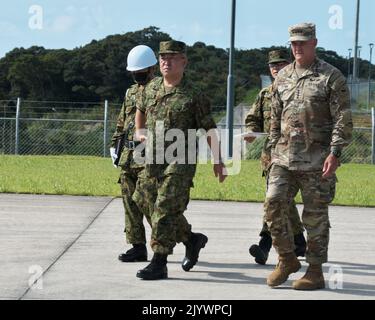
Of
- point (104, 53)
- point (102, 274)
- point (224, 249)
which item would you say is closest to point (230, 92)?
point (224, 249)

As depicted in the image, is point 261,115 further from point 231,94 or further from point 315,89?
point 231,94

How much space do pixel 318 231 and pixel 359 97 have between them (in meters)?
38.1

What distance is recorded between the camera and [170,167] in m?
6.99

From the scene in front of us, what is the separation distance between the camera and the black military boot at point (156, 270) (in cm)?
687

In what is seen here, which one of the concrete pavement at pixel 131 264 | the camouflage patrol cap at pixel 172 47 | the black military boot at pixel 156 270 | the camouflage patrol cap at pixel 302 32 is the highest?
the camouflage patrol cap at pixel 302 32

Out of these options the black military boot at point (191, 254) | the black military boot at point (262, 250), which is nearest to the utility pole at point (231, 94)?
the black military boot at point (262, 250)

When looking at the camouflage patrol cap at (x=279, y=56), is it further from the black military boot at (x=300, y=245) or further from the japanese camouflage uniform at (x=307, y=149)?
the black military boot at (x=300, y=245)

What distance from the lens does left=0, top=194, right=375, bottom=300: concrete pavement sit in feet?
21.1

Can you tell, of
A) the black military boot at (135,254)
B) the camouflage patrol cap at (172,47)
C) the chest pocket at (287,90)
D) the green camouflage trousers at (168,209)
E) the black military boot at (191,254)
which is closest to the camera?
the chest pocket at (287,90)

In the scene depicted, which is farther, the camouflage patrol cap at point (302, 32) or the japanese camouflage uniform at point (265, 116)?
the japanese camouflage uniform at point (265, 116)

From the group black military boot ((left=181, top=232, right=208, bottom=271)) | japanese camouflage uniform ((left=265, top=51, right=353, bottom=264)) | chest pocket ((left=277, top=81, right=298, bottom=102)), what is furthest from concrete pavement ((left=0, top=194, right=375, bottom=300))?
chest pocket ((left=277, top=81, right=298, bottom=102))

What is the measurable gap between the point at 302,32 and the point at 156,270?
2012 millimetres

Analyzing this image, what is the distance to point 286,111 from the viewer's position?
672cm

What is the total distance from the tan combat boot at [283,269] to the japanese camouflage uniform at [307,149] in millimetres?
53
